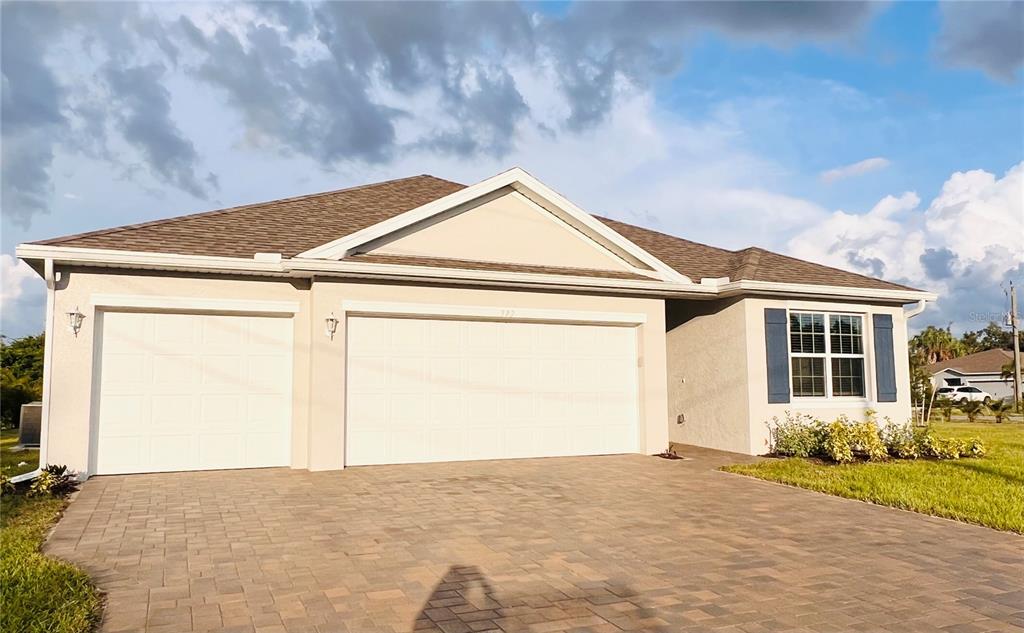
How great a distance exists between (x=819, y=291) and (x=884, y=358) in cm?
224

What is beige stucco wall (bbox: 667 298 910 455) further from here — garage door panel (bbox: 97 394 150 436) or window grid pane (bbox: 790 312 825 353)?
garage door panel (bbox: 97 394 150 436)

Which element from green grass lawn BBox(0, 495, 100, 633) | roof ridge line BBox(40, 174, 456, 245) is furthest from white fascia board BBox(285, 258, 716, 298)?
green grass lawn BBox(0, 495, 100, 633)

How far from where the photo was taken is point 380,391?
1132 centimetres

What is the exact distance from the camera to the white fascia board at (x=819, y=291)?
42.7 feet

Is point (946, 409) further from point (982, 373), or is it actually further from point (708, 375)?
point (982, 373)

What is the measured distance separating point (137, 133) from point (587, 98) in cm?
1180

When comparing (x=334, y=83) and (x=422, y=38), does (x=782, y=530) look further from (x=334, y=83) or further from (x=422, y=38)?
(x=334, y=83)

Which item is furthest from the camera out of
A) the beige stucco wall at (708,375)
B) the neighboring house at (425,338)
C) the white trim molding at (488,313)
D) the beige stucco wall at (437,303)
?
the beige stucco wall at (708,375)

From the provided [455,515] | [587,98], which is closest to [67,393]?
[455,515]

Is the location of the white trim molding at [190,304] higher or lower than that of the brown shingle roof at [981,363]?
higher

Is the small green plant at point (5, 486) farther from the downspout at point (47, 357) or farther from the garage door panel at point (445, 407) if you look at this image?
the garage door panel at point (445, 407)

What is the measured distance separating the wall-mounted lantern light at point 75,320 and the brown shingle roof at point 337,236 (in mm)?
981

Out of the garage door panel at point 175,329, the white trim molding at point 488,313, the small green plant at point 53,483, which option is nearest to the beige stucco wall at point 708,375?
the white trim molding at point 488,313

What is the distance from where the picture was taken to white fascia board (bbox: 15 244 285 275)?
9633 mm
